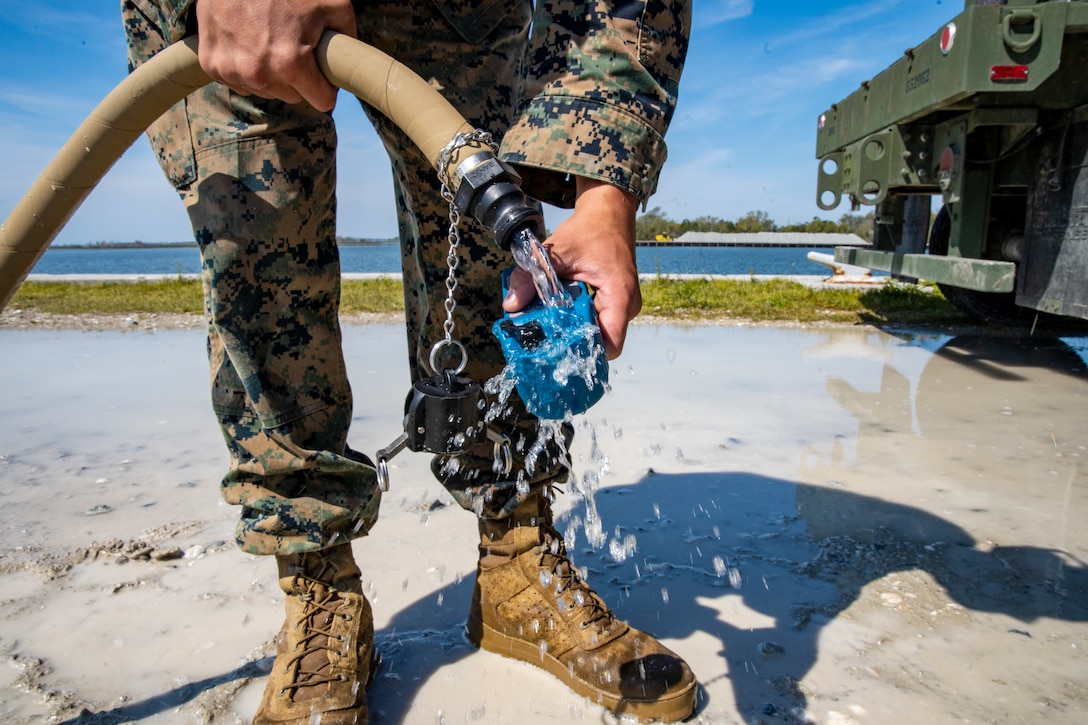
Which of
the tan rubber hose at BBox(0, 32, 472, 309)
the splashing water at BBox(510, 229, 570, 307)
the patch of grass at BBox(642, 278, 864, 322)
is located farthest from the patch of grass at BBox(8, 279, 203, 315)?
the splashing water at BBox(510, 229, 570, 307)

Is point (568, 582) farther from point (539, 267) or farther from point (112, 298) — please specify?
point (112, 298)

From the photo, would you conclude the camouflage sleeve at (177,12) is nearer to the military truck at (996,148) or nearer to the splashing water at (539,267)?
the splashing water at (539,267)

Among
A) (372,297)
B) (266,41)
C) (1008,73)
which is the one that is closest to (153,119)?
(266,41)

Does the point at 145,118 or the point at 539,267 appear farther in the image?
the point at 145,118

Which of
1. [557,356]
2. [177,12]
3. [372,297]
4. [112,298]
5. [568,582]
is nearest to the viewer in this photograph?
[557,356]

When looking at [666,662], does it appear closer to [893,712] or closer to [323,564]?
[893,712]

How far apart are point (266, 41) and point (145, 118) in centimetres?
32

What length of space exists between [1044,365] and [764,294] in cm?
297

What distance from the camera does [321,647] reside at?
132 centimetres

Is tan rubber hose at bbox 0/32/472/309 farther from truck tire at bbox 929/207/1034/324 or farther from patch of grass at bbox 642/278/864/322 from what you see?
patch of grass at bbox 642/278/864/322

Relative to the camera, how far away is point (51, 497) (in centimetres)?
217

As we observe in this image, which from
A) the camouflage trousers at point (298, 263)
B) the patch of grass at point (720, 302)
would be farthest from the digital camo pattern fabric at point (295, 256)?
the patch of grass at point (720, 302)

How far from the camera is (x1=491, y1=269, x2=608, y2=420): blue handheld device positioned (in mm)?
822

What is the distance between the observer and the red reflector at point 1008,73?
10.7 feet
